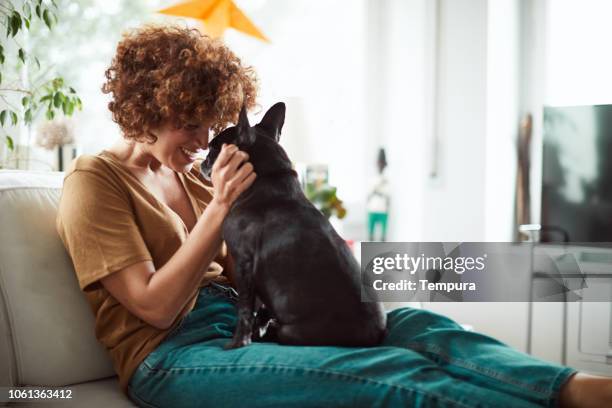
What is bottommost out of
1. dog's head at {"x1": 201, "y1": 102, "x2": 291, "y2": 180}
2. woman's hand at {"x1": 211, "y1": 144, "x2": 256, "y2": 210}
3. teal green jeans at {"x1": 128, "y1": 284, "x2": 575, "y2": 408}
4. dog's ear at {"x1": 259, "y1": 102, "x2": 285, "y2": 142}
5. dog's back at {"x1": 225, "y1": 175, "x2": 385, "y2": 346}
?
teal green jeans at {"x1": 128, "y1": 284, "x2": 575, "y2": 408}

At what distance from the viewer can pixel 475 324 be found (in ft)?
9.63

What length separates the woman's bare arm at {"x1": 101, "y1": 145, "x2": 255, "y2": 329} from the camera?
1155 millimetres

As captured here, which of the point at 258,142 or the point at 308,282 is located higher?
the point at 258,142

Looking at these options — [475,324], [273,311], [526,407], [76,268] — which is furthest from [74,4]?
[526,407]

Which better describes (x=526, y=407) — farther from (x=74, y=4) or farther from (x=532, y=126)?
(x=74, y=4)

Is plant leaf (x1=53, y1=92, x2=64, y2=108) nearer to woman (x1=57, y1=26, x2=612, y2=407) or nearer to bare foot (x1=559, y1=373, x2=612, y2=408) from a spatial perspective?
woman (x1=57, y1=26, x2=612, y2=407)

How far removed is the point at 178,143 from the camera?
4.30 feet

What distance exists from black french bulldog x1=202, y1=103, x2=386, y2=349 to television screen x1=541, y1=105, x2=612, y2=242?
1.71 metres

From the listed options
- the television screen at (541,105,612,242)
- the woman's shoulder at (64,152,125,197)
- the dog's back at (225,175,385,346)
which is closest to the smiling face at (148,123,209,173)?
the woman's shoulder at (64,152,125,197)

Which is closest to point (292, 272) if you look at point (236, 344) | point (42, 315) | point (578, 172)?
point (236, 344)

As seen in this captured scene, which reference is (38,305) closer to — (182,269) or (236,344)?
(182,269)

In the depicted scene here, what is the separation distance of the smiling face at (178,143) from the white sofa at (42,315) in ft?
0.94

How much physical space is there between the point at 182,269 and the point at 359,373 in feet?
1.33

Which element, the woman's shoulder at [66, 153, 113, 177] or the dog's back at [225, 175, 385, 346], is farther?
the woman's shoulder at [66, 153, 113, 177]
